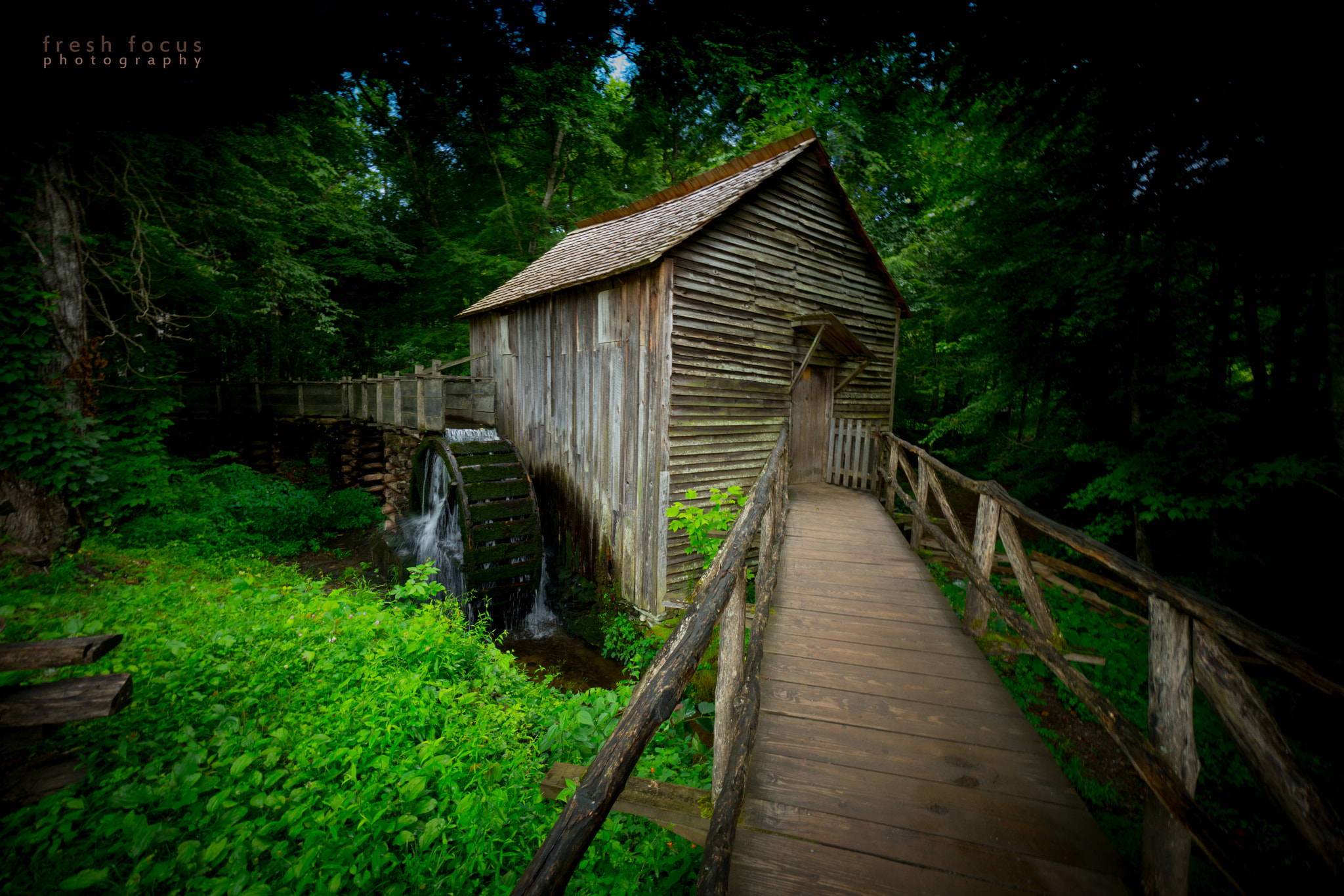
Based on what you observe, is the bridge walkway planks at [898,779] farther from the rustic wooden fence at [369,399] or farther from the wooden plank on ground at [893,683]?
the rustic wooden fence at [369,399]

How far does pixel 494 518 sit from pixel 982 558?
745cm

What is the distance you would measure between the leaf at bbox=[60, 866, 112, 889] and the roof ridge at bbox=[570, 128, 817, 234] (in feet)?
32.4

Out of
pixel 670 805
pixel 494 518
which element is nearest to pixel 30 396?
pixel 494 518

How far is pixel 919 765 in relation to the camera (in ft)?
7.52

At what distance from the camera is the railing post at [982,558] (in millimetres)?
3512

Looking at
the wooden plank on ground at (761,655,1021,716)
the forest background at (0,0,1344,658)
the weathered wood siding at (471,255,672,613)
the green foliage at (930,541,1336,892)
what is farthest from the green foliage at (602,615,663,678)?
the forest background at (0,0,1344,658)

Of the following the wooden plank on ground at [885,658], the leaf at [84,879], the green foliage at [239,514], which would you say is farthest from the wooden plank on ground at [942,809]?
the green foliage at [239,514]

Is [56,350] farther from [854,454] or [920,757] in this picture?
[854,454]

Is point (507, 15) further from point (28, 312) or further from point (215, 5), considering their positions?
point (28, 312)

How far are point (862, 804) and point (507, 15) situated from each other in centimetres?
545

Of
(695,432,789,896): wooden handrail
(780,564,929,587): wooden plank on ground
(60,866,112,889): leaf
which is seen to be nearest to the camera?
(695,432,789,896): wooden handrail

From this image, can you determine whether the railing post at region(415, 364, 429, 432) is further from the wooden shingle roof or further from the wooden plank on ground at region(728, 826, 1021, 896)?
the wooden plank on ground at region(728, 826, 1021, 896)

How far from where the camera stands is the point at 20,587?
499 cm

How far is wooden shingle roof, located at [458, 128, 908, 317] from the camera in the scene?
6.96 meters
